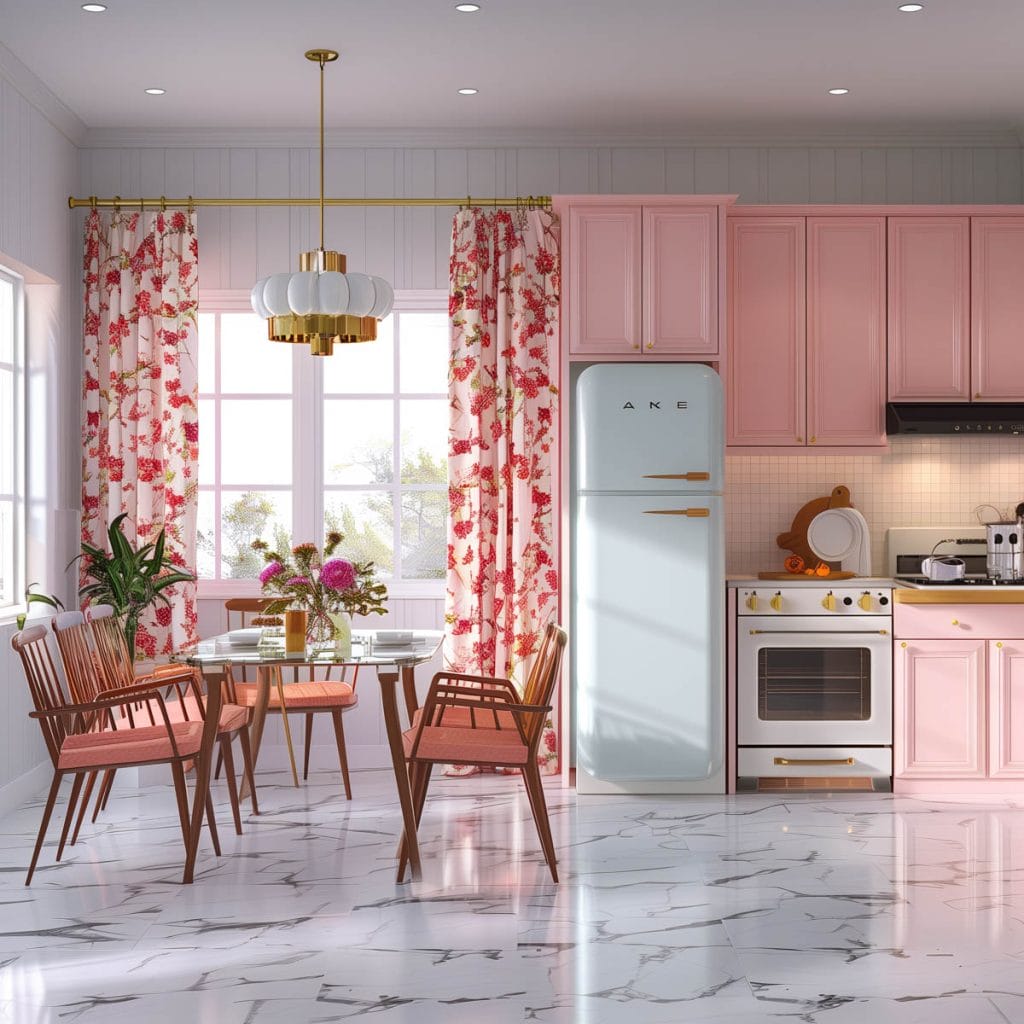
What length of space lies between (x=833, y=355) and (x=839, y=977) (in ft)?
9.76

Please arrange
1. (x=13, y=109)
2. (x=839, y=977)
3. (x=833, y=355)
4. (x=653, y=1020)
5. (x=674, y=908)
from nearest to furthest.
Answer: (x=653, y=1020)
(x=839, y=977)
(x=674, y=908)
(x=13, y=109)
(x=833, y=355)

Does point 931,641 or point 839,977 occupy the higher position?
point 931,641

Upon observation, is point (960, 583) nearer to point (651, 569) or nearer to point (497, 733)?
point (651, 569)

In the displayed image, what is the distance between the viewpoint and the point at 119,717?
439 cm

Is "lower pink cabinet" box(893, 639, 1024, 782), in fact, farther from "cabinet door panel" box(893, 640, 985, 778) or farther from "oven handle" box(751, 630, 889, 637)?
"oven handle" box(751, 630, 889, 637)

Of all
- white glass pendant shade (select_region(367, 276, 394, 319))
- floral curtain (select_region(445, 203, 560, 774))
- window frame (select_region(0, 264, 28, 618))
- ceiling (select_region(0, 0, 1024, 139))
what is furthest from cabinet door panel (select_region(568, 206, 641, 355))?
window frame (select_region(0, 264, 28, 618))

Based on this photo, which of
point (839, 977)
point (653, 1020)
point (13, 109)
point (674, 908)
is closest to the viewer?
point (653, 1020)

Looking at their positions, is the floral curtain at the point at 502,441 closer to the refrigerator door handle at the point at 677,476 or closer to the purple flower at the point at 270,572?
the refrigerator door handle at the point at 677,476

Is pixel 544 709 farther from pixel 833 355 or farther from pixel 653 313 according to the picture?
pixel 833 355

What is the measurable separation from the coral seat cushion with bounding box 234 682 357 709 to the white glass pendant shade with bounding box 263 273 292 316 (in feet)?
5.45

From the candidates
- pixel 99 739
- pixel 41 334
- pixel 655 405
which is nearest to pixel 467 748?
pixel 99 739

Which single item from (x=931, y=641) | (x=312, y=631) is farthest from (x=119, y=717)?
(x=931, y=641)

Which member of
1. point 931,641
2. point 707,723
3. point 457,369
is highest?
point 457,369

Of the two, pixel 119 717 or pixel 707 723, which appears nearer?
pixel 119 717
